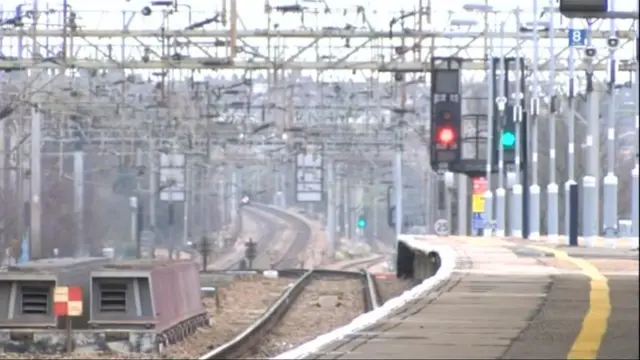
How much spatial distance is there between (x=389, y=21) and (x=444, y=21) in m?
3.83

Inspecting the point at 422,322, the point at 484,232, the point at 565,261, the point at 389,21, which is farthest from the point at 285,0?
the point at 422,322

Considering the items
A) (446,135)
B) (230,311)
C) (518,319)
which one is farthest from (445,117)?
(518,319)

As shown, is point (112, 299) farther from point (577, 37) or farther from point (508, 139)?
point (508, 139)

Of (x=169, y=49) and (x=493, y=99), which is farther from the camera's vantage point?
(x=493, y=99)

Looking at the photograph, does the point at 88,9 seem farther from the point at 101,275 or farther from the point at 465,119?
the point at 101,275

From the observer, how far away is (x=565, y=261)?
2877 cm

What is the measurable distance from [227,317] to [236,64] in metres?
14.3

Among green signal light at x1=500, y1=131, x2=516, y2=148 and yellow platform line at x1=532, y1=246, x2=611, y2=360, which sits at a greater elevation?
green signal light at x1=500, y1=131, x2=516, y2=148

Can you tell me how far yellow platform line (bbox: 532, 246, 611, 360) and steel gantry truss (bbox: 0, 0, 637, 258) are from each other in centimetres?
2304

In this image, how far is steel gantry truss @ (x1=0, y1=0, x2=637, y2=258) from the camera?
51.3 meters

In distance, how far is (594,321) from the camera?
16312mm

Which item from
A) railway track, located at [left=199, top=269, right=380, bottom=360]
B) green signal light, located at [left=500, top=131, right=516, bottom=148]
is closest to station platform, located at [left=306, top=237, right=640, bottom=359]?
railway track, located at [left=199, top=269, right=380, bottom=360]

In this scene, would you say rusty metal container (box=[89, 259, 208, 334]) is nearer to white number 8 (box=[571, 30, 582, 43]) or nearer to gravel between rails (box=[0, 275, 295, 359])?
gravel between rails (box=[0, 275, 295, 359])

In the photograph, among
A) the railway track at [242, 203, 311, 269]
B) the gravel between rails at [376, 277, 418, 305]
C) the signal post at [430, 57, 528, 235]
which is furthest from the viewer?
the railway track at [242, 203, 311, 269]
